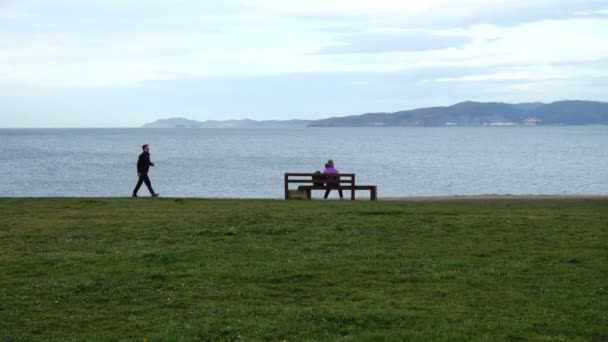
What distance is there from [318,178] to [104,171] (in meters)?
52.1

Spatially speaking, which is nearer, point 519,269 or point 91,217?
point 519,269

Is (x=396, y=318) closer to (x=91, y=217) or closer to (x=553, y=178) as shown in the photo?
(x=91, y=217)

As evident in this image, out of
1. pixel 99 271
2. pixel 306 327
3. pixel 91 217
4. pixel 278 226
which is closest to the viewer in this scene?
pixel 306 327

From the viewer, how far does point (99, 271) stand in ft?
40.8

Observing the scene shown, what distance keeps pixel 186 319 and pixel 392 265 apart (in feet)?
14.1

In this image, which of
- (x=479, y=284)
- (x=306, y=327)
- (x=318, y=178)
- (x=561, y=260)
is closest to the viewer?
(x=306, y=327)

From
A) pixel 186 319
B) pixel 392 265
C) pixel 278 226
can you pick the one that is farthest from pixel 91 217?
pixel 186 319

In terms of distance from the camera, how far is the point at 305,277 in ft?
39.6

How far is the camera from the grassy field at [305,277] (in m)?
9.31

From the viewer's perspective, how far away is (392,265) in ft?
42.3

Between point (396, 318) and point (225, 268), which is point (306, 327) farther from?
point (225, 268)

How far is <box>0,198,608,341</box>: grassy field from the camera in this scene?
367 inches

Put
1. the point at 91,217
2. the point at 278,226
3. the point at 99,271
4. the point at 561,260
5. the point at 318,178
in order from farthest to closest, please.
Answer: the point at 318,178, the point at 91,217, the point at 278,226, the point at 561,260, the point at 99,271

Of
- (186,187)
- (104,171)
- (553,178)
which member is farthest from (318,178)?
(104,171)
